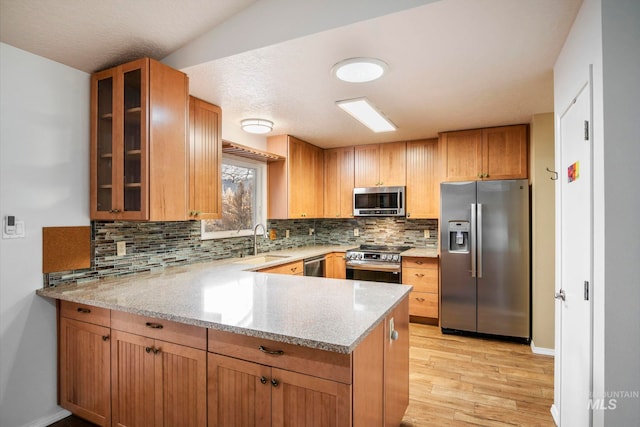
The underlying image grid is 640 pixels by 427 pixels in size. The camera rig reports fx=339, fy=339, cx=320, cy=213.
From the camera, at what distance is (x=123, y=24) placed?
6.57 ft

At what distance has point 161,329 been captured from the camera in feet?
5.83

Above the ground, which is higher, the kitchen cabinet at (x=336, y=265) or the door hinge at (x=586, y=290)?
the door hinge at (x=586, y=290)

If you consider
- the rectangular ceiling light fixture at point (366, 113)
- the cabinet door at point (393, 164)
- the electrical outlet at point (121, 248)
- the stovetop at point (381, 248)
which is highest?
the rectangular ceiling light fixture at point (366, 113)

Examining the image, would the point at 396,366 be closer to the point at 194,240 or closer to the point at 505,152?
the point at 194,240

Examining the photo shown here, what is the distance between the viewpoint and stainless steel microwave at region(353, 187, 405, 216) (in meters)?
4.53

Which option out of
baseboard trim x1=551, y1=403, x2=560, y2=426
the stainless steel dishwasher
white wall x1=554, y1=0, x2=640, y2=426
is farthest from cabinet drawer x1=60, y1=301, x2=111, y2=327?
baseboard trim x1=551, y1=403, x2=560, y2=426

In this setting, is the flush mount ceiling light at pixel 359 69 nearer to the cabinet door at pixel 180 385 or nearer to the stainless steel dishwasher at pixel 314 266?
the cabinet door at pixel 180 385

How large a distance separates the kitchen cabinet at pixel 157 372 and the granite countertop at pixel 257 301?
0.37 ft

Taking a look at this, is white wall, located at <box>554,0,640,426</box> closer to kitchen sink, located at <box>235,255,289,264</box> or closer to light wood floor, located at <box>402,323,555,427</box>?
light wood floor, located at <box>402,323,555,427</box>

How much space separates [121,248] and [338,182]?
310 cm

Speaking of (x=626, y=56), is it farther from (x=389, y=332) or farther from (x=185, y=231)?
(x=185, y=231)

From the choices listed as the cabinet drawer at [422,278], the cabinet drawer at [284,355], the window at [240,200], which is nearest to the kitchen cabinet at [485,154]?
the cabinet drawer at [422,278]

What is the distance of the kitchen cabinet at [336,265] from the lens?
4555 millimetres

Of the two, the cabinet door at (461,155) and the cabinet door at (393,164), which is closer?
the cabinet door at (461,155)
